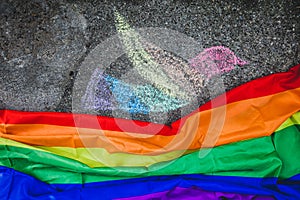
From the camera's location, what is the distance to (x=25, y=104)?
157 centimetres

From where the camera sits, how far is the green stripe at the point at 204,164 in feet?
4.84

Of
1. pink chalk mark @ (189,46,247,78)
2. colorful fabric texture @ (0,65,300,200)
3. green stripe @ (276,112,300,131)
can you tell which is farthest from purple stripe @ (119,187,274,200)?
pink chalk mark @ (189,46,247,78)

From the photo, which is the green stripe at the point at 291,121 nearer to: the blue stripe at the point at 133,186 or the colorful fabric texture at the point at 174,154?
the colorful fabric texture at the point at 174,154

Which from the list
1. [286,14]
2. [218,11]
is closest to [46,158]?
[218,11]

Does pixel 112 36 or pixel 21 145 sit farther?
pixel 112 36

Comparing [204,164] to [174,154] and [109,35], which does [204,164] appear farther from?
[109,35]

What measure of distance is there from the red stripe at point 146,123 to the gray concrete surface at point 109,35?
49mm

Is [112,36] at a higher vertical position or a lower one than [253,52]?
higher

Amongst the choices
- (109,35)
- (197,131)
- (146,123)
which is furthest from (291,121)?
(109,35)

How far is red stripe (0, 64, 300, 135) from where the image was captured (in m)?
1.51

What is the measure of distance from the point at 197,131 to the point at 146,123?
0.62 feet

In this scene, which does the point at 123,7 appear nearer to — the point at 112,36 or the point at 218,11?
the point at 112,36

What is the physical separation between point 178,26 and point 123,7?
216mm

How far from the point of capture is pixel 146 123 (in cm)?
155
